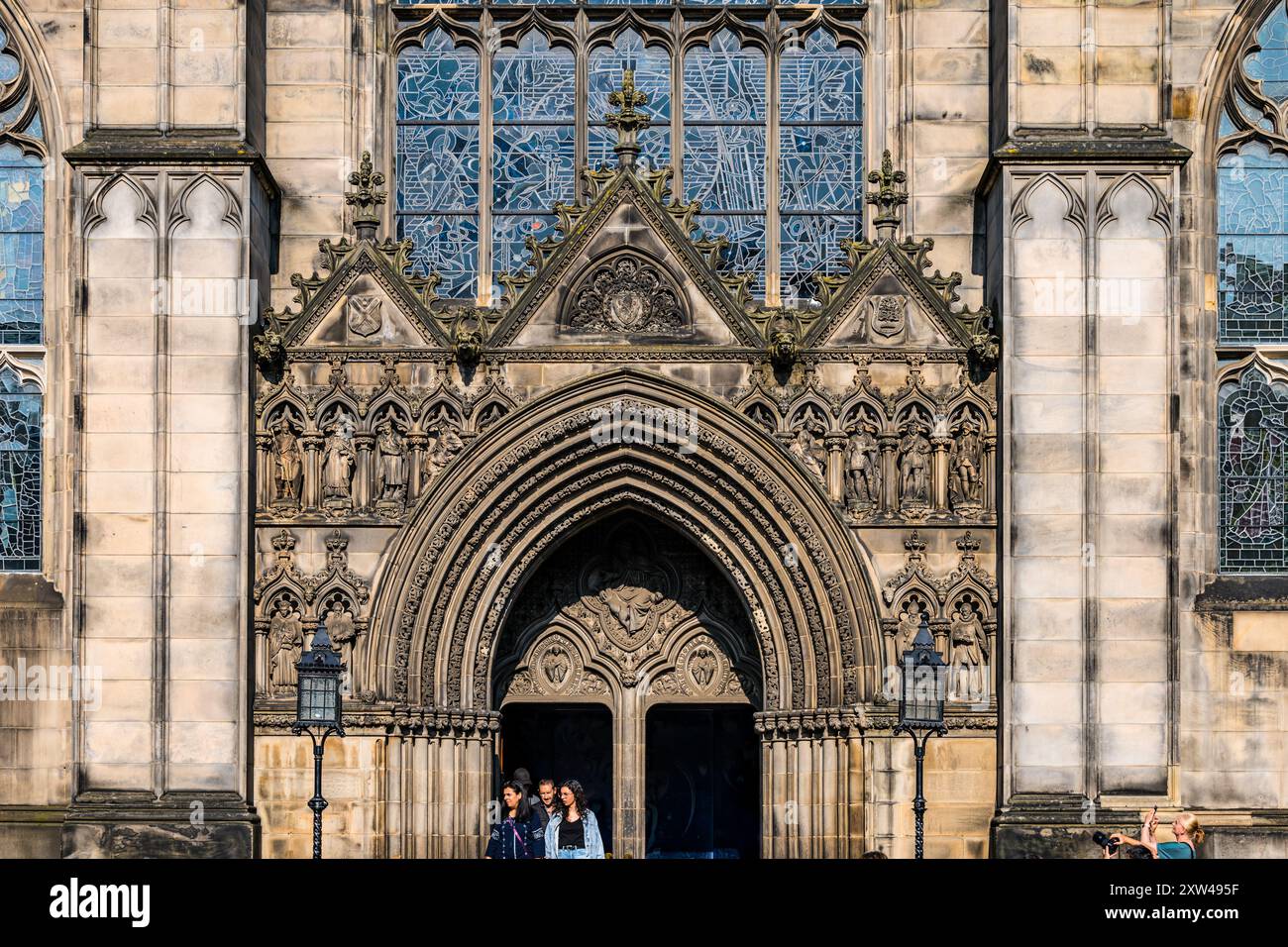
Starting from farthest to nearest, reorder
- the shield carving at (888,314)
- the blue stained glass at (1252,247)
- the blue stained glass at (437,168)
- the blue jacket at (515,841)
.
A: the blue stained glass at (437,168) < the blue stained glass at (1252,247) < the shield carving at (888,314) < the blue jacket at (515,841)

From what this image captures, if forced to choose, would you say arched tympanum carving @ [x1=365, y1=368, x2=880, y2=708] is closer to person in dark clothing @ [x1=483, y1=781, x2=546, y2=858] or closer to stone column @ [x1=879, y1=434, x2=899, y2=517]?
stone column @ [x1=879, y1=434, x2=899, y2=517]

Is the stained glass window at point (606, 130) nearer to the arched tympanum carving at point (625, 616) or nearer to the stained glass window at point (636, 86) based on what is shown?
the stained glass window at point (636, 86)

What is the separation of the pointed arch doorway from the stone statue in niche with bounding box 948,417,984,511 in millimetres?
→ 2515

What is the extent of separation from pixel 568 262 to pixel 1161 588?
6222mm

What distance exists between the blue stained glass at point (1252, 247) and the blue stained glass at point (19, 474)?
11.4m

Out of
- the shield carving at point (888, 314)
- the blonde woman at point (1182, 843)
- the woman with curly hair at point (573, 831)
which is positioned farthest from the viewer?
the shield carving at point (888, 314)

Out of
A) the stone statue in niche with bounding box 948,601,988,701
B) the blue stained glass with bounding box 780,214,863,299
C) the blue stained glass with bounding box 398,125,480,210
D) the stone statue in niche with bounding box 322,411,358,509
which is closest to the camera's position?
the stone statue in niche with bounding box 948,601,988,701

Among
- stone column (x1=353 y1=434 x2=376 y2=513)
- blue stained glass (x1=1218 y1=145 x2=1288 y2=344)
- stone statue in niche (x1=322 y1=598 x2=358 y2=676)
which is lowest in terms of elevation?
stone statue in niche (x1=322 y1=598 x2=358 y2=676)

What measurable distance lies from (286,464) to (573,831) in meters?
5.25

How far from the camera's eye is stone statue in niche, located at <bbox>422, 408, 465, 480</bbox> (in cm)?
2103

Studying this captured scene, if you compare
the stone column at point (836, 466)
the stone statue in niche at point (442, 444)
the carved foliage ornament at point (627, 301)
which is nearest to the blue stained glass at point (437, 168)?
the carved foliage ornament at point (627, 301)

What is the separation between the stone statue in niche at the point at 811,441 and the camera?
21.0 meters

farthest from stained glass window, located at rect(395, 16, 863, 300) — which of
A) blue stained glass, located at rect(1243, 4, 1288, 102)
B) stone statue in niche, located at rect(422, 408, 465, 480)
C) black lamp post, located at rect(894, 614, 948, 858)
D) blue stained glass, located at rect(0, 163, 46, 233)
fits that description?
black lamp post, located at rect(894, 614, 948, 858)
